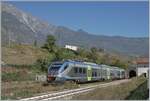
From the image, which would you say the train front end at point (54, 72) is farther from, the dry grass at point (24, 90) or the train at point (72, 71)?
the dry grass at point (24, 90)

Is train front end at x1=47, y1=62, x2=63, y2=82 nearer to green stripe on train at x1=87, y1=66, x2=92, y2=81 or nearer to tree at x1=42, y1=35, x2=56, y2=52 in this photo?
green stripe on train at x1=87, y1=66, x2=92, y2=81

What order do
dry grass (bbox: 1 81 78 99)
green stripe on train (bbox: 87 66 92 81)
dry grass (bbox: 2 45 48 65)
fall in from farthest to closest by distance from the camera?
dry grass (bbox: 2 45 48 65), green stripe on train (bbox: 87 66 92 81), dry grass (bbox: 1 81 78 99)

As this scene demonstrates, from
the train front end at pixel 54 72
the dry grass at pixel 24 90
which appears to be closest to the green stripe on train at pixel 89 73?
the train front end at pixel 54 72

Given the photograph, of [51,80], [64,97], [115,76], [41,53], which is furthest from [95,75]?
[41,53]

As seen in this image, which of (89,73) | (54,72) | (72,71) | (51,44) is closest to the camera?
(54,72)

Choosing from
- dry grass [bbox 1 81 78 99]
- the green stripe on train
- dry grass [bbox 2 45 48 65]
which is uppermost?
dry grass [bbox 2 45 48 65]

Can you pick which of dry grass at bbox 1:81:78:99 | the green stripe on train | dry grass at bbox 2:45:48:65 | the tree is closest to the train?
the green stripe on train

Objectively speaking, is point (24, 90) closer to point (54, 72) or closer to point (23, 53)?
point (54, 72)

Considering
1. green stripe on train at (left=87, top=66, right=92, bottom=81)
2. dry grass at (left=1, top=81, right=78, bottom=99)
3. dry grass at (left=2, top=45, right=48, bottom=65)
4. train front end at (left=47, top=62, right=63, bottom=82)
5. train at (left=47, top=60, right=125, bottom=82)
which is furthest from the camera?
dry grass at (left=2, top=45, right=48, bottom=65)

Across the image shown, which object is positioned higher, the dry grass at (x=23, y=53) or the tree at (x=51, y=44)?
the tree at (x=51, y=44)

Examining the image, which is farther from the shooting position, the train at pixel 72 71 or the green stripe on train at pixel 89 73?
the green stripe on train at pixel 89 73

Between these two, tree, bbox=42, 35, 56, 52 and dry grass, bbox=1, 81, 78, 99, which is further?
tree, bbox=42, 35, 56, 52

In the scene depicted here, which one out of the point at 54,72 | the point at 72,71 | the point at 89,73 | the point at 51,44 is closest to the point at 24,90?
the point at 54,72

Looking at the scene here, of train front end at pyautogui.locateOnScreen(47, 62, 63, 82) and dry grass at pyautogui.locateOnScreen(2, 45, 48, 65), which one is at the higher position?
dry grass at pyautogui.locateOnScreen(2, 45, 48, 65)
